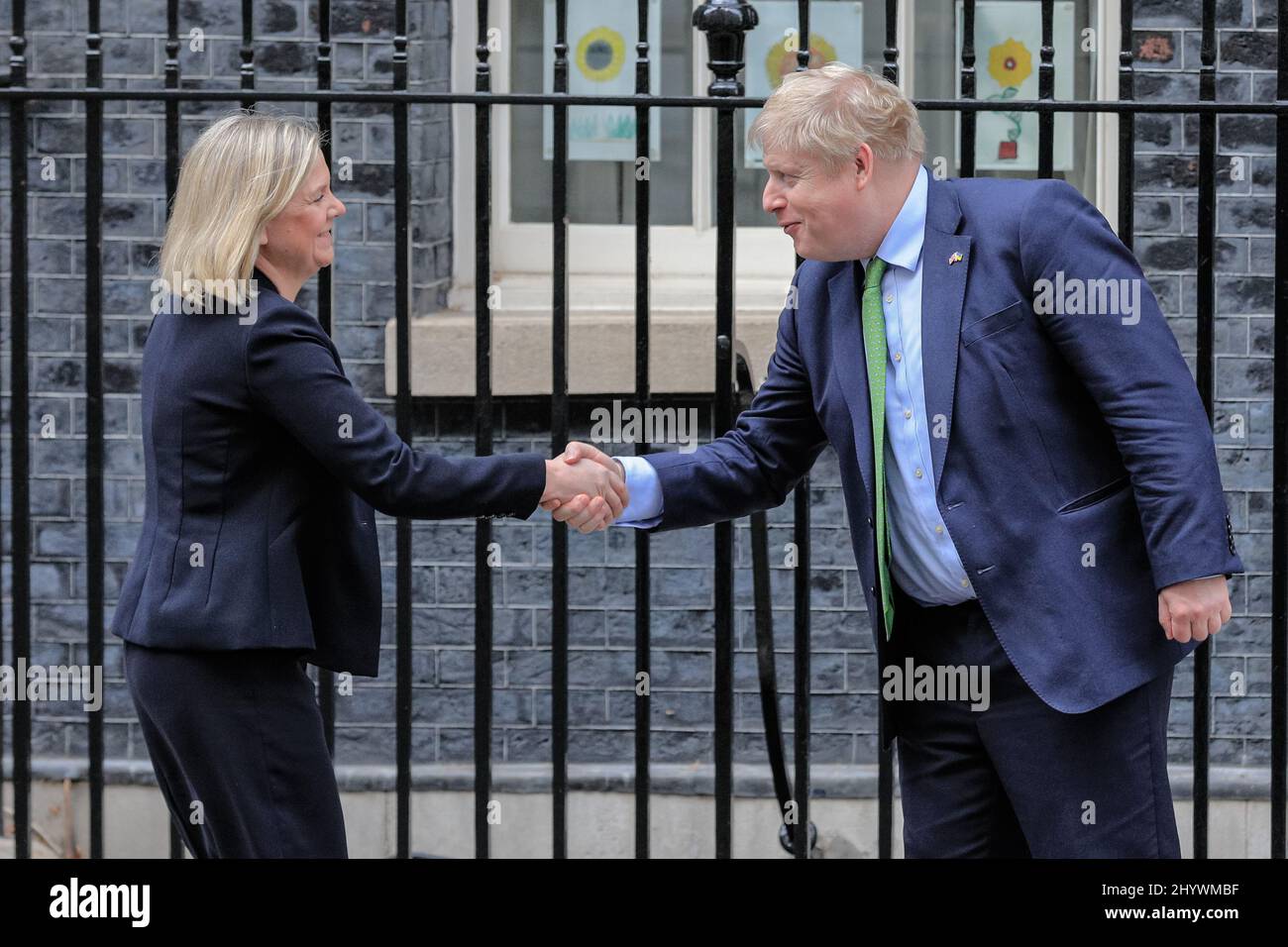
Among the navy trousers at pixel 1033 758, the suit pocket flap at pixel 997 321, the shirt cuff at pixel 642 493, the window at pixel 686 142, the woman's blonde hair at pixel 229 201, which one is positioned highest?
the window at pixel 686 142

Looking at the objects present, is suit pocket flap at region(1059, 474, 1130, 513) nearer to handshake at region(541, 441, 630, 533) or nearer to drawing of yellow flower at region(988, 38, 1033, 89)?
handshake at region(541, 441, 630, 533)

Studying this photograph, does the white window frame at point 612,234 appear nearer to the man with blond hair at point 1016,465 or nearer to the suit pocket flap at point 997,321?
the man with blond hair at point 1016,465

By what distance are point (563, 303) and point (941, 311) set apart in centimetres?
93

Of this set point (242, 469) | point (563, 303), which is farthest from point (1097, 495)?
point (242, 469)

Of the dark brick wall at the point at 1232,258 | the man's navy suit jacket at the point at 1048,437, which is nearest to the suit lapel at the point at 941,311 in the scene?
the man's navy suit jacket at the point at 1048,437

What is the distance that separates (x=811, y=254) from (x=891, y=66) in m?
0.60

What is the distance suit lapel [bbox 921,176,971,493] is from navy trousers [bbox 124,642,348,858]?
127 centimetres

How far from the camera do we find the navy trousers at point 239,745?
10.6 ft

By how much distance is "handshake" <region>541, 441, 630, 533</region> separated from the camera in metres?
3.67

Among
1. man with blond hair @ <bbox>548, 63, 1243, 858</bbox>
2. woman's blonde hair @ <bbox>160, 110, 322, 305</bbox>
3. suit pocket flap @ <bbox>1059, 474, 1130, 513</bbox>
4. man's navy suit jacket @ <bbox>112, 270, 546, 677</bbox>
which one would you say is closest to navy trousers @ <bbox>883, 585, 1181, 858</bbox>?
man with blond hair @ <bbox>548, 63, 1243, 858</bbox>

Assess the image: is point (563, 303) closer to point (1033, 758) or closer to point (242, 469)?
point (242, 469)

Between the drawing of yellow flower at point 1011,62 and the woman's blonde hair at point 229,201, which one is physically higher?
the drawing of yellow flower at point 1011,62
